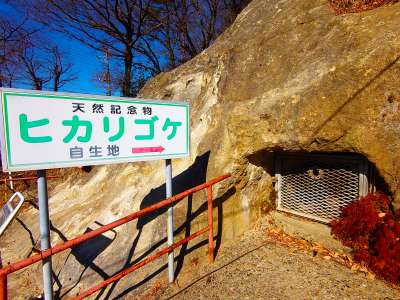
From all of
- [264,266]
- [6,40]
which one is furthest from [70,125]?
[6,40]

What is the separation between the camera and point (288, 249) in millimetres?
3732

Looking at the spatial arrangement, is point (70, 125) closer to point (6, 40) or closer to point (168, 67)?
point (6, 40)

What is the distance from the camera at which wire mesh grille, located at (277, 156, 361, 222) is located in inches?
150

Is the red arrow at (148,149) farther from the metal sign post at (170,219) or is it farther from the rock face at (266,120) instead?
the rock face at (266,120)

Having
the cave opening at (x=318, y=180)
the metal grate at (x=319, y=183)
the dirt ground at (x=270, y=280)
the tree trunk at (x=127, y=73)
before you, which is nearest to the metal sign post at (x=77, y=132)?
the dirt ground at (x=270, y=280)

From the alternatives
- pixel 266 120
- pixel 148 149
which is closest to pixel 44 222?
pixel 148 149

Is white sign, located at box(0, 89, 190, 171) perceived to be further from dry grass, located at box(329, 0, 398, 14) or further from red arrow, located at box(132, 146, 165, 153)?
dry grass, located at box(329, 0, 398, 14)

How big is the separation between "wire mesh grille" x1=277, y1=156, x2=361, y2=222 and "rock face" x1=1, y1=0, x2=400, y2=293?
0.28 m

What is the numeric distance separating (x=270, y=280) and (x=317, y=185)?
1.71 meters

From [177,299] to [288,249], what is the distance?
166cm

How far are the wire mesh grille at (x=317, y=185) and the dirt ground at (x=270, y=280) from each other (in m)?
0.75

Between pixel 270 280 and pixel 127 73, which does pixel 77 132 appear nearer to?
pixel 270 280

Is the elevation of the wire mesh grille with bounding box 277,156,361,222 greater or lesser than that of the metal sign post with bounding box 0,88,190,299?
lesser

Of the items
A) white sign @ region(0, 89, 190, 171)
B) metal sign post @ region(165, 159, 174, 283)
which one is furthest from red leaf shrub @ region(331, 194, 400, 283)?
white sign @ region(0, 89, 190, 171)
